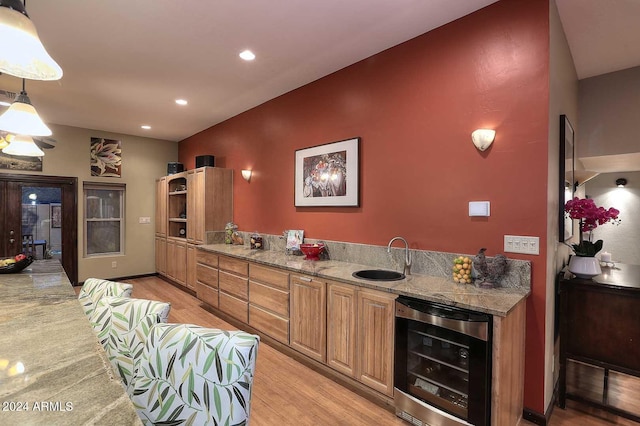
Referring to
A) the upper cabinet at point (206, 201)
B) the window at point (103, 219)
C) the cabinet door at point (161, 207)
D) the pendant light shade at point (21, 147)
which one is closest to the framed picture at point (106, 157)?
the window at point (103, 219)

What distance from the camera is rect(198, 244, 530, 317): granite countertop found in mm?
1851

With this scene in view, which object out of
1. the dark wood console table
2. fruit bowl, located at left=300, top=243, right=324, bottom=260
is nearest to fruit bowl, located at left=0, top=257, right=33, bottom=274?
fruit bowl, located at left=300, top=243, right=324, bottom=260

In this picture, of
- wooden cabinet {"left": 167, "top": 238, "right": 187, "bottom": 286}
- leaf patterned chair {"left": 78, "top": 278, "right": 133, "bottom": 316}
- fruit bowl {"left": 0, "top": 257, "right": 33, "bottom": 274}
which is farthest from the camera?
wooden cabinet {"left": 167, "top": 238, "right": 187, "bottom": 286}

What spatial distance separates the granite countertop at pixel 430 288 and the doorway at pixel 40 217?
4.63 meters

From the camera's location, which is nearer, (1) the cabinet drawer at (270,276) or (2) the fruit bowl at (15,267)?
(2) the fruit bowl at (15,267)

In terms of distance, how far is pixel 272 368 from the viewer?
289 centimetres

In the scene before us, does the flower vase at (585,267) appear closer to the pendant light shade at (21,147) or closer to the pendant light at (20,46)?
the pendant light at (20,46)

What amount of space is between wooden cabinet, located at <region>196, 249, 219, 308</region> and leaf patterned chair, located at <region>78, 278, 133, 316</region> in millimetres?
2339

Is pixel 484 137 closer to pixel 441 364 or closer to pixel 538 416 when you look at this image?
pixel 441 364

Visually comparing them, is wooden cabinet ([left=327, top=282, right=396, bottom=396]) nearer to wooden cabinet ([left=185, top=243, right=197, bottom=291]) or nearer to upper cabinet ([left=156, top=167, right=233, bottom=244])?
upper cabinet ([left=156, top=167, right=233, bottom=244])

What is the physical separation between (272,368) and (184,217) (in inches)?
161

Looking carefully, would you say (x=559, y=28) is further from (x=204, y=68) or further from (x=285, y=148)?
(x=204, y=68)

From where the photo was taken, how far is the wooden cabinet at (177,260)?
5.53 meters

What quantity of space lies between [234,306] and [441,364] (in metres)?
2.57
